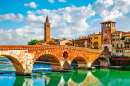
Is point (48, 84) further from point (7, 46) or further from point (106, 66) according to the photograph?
point (106, 66)

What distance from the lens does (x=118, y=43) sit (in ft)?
148

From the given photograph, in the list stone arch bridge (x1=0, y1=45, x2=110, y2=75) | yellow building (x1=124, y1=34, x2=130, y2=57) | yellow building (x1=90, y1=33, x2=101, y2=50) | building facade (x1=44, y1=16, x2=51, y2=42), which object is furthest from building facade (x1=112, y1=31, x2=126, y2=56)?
building facade (x1=44, y1=16, x2=51, y2=42)

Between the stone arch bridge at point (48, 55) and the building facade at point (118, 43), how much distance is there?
2.99 metres

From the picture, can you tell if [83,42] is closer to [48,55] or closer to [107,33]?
[107,33]

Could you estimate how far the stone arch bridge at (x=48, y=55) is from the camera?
27.4m

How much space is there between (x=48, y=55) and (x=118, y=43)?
20.4m

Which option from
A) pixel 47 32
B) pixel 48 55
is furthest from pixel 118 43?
pixel 47 32

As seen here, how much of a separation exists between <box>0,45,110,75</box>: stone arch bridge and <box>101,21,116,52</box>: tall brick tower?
3.38 metres

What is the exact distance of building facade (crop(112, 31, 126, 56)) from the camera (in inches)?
1756

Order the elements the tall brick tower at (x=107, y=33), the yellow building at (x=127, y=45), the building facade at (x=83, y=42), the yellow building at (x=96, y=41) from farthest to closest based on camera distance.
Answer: the building facade at (x=83, y=42) < the yellow building at (x=96, y=41) < the tall brick tower at (x=107, y=33) < the yellow building at (x=127, y=45)

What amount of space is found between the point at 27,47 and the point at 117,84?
49.5 ft

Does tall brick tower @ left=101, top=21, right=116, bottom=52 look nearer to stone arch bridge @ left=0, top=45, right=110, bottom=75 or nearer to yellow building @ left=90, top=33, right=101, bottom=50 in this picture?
yellow building @ left=90, top=33, right=101, bottom=50

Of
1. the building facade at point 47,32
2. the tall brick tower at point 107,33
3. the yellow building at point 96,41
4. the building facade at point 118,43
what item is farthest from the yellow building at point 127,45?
the building facade at point 47,32

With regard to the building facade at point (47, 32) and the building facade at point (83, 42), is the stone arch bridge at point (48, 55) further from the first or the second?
the building facade at point (47, 32)
